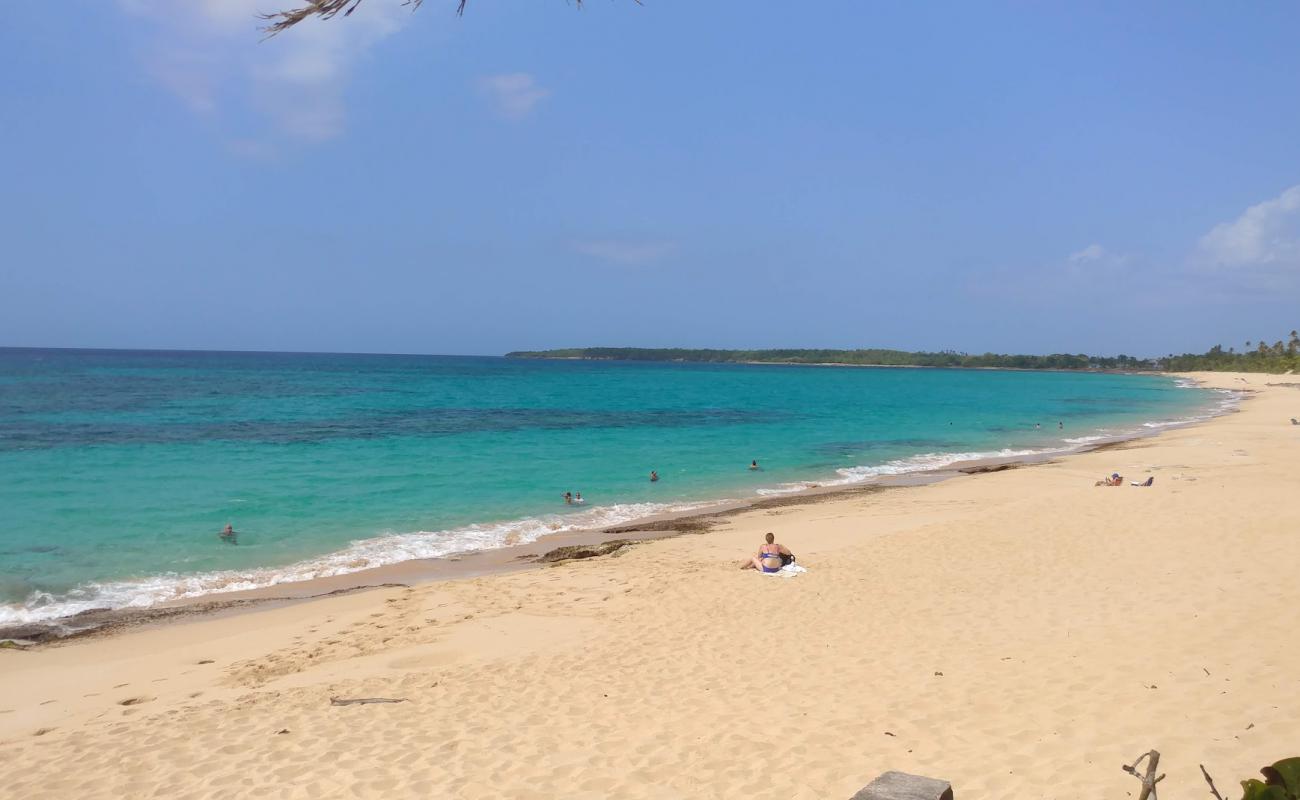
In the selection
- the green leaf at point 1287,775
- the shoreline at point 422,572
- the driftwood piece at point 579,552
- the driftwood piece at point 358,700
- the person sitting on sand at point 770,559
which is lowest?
the shoreline at point 422,572

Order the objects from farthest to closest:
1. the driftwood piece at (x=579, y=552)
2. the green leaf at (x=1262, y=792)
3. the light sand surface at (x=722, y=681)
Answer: the driftwood piece at (x=579, y=552) < the light sand surface at (x=722, y=681) < the green leaf at (x=1262, y=792)

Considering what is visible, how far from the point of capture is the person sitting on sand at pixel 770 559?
1141cm

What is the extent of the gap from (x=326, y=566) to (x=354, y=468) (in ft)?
32.7

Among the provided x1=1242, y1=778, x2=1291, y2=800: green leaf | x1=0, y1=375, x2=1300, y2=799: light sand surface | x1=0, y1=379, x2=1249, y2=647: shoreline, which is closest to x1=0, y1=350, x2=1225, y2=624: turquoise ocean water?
x1=0, y1=379, x2=1249, y2=647: shoreline

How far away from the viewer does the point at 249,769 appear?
5.61 m

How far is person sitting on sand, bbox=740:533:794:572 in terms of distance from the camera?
11.4 meters

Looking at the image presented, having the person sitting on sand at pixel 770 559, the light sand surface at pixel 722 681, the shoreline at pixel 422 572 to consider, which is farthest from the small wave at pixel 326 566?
the person sitting on sand at pixel 770 559

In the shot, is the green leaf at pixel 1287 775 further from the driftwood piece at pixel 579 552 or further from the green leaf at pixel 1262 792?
the driftwood piece at pixel 579 552

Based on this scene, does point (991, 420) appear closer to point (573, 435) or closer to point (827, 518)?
point (573, 435)

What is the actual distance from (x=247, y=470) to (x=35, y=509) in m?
5.88

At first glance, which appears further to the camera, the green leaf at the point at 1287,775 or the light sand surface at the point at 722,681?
the light sand surface at the point at 722,681

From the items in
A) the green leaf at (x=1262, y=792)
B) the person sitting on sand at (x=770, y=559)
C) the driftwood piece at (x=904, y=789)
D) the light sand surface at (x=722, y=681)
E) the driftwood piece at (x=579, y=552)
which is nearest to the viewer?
the green leaf at (x=1262, y=792)

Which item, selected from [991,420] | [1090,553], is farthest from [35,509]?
[991,420]

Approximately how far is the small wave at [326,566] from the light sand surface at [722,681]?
1.81 m
